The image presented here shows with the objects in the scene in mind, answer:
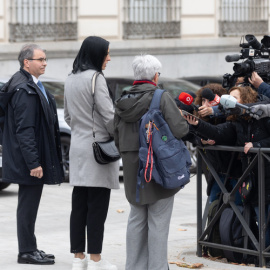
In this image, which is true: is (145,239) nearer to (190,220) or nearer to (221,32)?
(190,220)

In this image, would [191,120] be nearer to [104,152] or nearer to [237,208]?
[104,152]

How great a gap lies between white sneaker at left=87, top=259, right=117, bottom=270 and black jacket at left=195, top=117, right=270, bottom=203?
125cm

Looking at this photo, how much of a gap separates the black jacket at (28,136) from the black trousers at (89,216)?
0.46 meters

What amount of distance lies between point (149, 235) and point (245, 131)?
1.20 m

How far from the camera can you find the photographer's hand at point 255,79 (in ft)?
26.3

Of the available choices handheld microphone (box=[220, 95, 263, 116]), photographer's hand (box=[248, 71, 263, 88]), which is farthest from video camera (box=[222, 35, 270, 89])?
handheld microphone (box=[220, 95, 263, 116])

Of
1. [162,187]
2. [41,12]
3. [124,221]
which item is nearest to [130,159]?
[162,187]

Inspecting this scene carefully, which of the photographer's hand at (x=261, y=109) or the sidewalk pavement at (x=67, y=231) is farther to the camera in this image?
the sidewalk pavement at (x=67, y=231)

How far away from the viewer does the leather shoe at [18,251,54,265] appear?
27.5 ft

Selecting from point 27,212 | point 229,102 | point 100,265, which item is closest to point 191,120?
point 229,102

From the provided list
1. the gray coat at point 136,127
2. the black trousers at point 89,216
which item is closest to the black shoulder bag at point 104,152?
the black trousers at point 89,216

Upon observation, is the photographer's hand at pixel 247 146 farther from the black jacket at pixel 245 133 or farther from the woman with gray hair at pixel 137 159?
the woman with gray hair at pixel 137 159

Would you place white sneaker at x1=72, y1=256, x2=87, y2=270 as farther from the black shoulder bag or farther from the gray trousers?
the black shoulder bag

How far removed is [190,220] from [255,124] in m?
3.40
